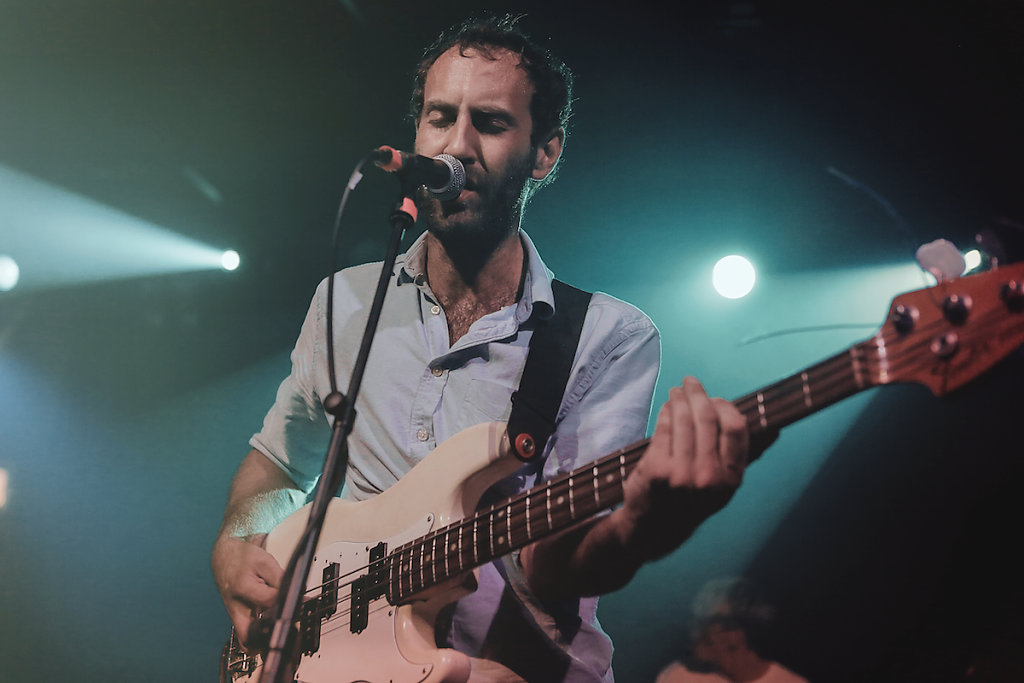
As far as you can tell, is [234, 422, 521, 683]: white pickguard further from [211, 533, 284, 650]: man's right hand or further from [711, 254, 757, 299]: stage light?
[711, 254, 757, 299]: stage light

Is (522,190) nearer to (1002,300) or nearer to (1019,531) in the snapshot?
(1002,300)

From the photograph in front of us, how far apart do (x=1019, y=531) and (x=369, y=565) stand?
260 cm

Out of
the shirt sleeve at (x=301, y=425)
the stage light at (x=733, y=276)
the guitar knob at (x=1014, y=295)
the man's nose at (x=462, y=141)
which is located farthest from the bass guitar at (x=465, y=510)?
the stage light at (x=733, y=276)

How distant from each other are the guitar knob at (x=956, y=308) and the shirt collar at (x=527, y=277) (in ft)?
3.71

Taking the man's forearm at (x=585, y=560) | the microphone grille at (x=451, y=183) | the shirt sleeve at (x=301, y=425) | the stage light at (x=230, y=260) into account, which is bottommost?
the man's forearm at (x=585, y=560)

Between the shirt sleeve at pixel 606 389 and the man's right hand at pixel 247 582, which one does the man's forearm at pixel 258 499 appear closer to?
the man's right hand at pixel 247 582

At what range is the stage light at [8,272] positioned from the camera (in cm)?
383

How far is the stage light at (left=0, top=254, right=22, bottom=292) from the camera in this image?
3.83 meters

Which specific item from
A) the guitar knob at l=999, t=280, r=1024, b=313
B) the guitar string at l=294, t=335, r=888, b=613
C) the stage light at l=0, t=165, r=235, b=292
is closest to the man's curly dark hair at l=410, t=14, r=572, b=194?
the guitar string at l=294, t=335, r=888, b=613

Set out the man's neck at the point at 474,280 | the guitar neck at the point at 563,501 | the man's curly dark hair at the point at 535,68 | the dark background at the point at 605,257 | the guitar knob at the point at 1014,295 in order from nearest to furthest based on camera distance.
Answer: the guitar knob at the point at 1014,295 → the guitar neck at the point at 563,501 → the man's neck at the point at 474,280 → the man's curly dark hair at the point at 535,68 → the dark background at the point at 605,257

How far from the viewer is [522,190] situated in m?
2.30

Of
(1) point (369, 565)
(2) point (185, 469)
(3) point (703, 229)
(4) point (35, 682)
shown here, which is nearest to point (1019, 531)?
(3) point (703, 229)

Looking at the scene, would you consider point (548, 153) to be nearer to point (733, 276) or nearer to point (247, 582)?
point (733, 276)

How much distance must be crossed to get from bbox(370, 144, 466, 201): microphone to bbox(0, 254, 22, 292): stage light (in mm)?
3382
